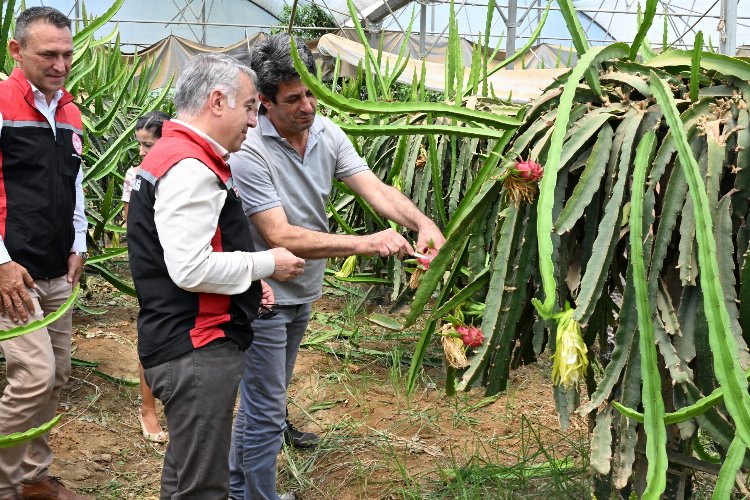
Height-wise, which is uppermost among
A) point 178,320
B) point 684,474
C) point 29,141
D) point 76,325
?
point 29,141

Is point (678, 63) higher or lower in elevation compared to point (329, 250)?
higher

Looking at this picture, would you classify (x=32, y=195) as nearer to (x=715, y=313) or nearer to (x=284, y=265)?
(x=284, y=265)

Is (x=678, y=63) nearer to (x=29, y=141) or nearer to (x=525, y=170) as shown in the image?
(x=525, y=170)

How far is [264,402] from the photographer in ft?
8.32

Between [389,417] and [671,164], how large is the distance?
92.7 inches

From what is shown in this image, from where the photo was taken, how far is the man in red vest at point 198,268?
1903 mm

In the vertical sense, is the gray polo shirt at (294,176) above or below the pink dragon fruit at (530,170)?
below

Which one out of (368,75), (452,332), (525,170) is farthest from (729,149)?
(368,75)

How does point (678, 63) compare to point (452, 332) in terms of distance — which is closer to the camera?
point (678, 63)

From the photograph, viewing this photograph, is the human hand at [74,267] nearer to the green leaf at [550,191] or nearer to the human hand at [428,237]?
the human hand at [428,237]

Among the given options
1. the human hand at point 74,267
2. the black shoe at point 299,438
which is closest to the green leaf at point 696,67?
the human hand at point 74,267

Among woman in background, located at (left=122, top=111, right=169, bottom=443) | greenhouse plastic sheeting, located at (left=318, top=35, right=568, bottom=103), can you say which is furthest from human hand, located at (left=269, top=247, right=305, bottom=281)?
greenhouse plastic sheeting, located at (left=318, top=35, right=568, bottom=103)

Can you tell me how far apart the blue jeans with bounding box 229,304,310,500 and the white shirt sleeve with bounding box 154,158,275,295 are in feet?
1.88

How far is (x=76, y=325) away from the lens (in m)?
4.84
